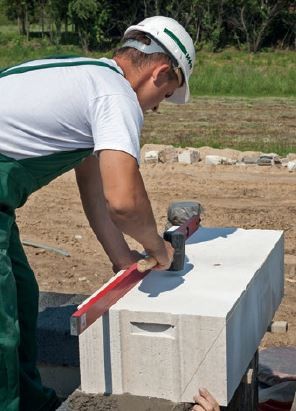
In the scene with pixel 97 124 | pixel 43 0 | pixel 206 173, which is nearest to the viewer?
pixel 97 124

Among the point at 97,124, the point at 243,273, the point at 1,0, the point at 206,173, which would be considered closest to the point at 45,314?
the point at 243,273

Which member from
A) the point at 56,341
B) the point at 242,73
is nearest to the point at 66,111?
the point at 56,341

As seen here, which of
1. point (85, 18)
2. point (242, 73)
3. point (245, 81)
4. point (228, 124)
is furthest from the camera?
point (85, 18)

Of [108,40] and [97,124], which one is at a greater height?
[97,124]

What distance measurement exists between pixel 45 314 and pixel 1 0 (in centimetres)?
4273

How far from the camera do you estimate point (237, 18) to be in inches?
1469

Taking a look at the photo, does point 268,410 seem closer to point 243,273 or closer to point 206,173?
point 243,273

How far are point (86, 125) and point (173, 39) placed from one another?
1.51 ft

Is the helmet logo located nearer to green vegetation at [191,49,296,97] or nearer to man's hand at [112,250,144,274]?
man's hand at [112,250,144,274]

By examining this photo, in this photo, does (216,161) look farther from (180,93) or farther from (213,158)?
(180,93)

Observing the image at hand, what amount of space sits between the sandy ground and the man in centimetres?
311

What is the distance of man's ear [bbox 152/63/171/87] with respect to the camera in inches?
129

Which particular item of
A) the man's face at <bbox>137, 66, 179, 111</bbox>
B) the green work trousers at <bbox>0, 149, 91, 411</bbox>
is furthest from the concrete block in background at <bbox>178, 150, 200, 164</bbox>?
the man's face at <bbox>137, 66, 179, 111</bbox>

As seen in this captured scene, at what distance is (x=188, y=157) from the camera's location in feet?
35.7
